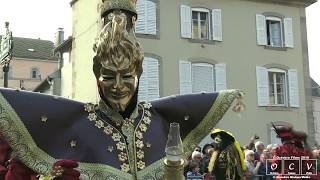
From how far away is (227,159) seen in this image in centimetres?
577

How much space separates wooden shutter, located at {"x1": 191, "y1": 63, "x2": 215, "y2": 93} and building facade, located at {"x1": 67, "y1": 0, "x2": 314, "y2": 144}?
0.04 metres

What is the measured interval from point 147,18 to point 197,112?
18.6 metres

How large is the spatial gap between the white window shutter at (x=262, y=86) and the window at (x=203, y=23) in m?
2.25

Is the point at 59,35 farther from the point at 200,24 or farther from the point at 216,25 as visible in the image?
the point at 216,25

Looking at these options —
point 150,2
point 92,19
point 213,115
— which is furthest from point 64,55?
point 213,115

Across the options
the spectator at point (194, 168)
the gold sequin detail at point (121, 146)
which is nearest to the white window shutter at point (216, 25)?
the spectator at point (194, 168)

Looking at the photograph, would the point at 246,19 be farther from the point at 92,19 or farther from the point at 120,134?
the point at 120,134

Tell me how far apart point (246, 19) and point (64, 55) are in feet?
35.8

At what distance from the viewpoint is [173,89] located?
21578 millimetres

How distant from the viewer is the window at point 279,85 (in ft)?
76.7

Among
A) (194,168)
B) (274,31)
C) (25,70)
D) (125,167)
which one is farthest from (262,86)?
(25,70)

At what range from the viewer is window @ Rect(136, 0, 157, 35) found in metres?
Result: 21.6

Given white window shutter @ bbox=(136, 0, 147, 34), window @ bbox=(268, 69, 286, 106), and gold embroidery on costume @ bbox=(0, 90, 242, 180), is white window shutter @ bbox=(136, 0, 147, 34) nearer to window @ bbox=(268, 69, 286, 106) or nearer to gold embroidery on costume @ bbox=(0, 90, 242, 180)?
window @ bbox=(268, 69, 286, 106)

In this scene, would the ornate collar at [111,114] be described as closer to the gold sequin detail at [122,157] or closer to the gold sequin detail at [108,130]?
the gold sequin detail at [108,130]
